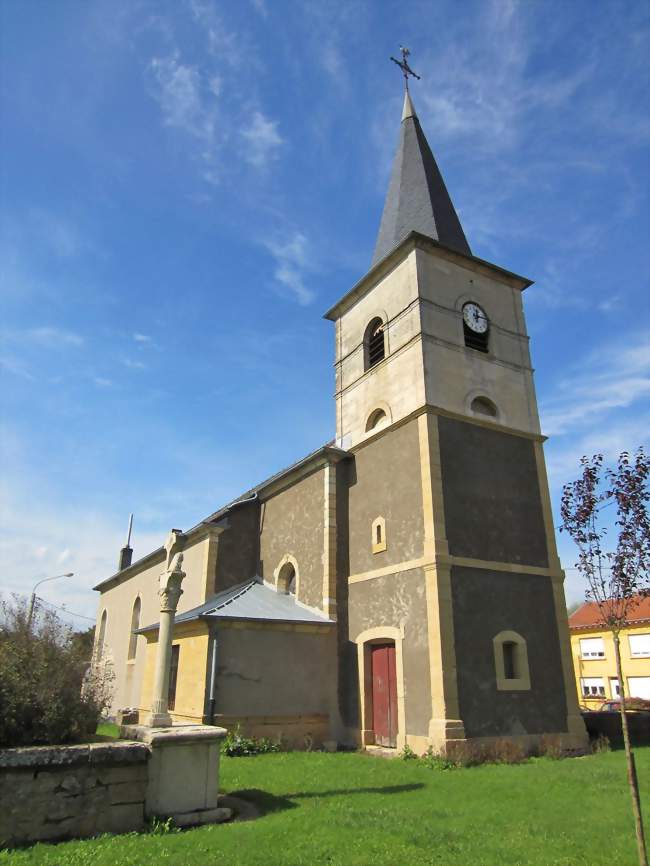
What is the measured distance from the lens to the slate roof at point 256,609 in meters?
14.3

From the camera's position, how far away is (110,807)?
6156 millimetres

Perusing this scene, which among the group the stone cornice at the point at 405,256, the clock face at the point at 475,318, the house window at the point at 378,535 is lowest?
the house window at the point at 378,535

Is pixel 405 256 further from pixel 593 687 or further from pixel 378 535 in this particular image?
pixel 593 687

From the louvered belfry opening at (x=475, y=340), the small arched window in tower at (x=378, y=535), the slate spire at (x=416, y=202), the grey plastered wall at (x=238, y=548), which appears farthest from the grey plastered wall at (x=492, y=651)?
the slate spire at (x=416, y=202)

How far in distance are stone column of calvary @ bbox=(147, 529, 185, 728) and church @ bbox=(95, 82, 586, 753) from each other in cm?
533

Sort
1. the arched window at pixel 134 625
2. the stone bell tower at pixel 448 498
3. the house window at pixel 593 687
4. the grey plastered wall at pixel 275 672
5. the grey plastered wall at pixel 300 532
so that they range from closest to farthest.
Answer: the stone bell tower at pixel 448 498
the grey plastered wall at pixel 275 672
the grey plastered wall at pixel 300 532
the arched window at pixel 134 625
the house window at pixel 593 687

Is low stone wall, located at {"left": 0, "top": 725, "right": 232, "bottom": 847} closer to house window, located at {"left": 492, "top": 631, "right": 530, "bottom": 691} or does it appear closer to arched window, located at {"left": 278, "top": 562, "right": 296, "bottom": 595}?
house window, located at {"left": 492, "top": 631, "right": 530, "bottom": 691}

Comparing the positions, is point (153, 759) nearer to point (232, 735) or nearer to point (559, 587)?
point (232, 735)

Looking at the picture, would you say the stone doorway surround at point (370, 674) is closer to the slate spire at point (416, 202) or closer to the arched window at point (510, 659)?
the arched window at point (510, 659)

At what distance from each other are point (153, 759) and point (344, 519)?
10.1m

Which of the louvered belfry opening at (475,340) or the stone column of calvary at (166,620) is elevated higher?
the louvered belfry opening at (475,340)

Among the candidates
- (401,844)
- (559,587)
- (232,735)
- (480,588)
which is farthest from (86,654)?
(559,587)

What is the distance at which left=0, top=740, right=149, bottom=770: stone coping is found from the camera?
18.7 ft

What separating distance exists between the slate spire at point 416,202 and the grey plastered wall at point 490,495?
5.72 metres
